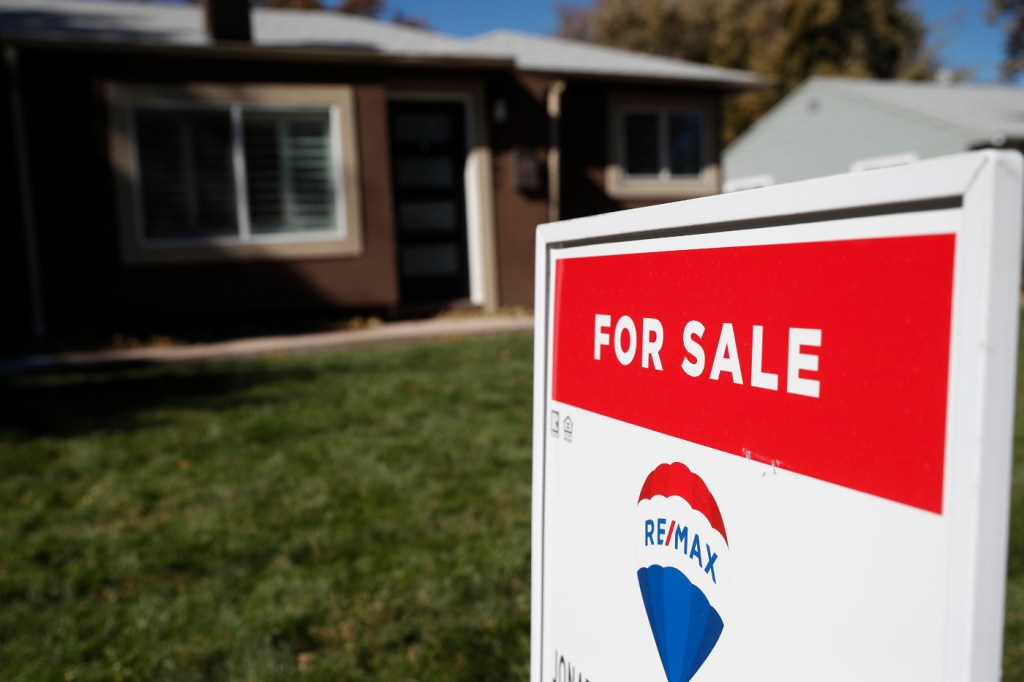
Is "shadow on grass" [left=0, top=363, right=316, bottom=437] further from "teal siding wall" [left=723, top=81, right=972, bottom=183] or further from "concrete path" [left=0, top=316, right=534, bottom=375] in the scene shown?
"teal siding wall" [left=723, top=81, right=972, bottom=183]

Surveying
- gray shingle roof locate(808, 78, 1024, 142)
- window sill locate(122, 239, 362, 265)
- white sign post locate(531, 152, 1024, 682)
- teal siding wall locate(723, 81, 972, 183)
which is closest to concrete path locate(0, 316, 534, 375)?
window sill locate(122, 239, 362, 265)

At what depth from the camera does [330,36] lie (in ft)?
39.6

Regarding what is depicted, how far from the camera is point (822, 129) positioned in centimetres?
1978

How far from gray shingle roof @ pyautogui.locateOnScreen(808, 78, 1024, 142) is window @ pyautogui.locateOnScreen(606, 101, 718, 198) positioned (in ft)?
22.1

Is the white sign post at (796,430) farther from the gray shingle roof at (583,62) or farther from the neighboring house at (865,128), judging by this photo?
the neighboring house at (865,128)

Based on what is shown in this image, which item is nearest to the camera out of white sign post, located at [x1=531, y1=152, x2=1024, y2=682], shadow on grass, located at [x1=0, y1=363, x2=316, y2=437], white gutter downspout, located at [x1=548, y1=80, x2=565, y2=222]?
white sign post, located at [x1=531, y1=152, x2=1024, y2=682]

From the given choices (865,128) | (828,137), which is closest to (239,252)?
(865,128)

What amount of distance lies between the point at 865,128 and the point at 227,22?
1427 centimetres

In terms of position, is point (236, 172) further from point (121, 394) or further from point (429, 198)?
point (121, 394)

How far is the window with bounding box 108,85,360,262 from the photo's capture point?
9719mm

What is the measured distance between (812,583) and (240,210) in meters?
10.0

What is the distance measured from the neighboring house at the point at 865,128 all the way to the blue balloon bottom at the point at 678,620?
16.4m

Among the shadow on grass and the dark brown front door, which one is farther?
the dark brown front door

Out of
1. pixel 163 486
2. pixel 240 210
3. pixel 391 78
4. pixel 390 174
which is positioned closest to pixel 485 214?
pixel 390 174
